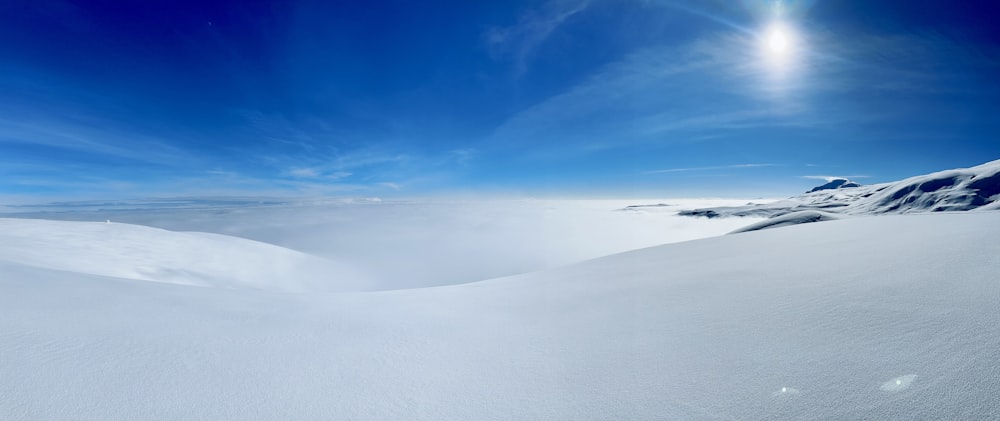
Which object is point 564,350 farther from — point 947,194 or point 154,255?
point 947,194

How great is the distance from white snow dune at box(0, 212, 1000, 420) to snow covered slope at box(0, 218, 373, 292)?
5.29 meters

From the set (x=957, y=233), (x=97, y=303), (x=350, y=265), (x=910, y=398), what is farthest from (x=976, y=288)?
(x=350, y=265)

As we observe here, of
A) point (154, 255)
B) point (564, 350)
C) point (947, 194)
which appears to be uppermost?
point (947, 194)

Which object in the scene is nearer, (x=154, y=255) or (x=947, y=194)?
(x=154, y=255)

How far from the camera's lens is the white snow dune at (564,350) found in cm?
182

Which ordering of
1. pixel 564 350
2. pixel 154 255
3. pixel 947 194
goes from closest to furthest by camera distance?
pixel 564 350, pixel 154 255, pixel 947 194

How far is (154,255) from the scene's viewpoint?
11.5 metres

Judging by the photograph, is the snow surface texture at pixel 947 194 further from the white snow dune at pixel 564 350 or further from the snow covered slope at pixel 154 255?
the snow covered slope at pixel 154 255

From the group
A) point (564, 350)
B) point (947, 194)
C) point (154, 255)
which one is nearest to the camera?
point (564, 350)

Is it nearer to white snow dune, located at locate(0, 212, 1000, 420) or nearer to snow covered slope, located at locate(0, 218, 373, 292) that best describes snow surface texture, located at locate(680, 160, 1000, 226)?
white snow dune, located at locate(0, 212, 1000, 420)

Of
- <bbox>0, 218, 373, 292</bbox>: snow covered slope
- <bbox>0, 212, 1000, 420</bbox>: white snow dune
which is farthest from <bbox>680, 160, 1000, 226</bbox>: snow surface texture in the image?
<bbox>0, 218, 373, 292</bbox>: snow covered slope

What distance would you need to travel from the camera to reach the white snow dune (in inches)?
71.5

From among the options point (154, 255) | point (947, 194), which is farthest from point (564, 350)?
point (947, 194)

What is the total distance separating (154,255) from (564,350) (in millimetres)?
14825
